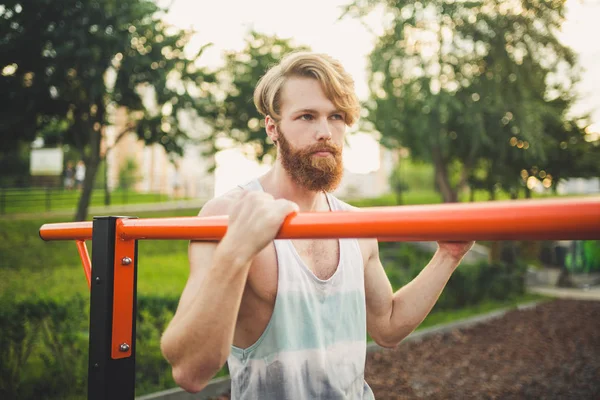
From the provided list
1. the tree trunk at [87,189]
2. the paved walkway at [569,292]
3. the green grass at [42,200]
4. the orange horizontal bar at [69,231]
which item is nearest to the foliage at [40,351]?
the orange horizontal bar at [69,231]

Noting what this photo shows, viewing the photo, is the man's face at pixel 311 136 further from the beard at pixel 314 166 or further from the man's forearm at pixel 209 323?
the man's forearm at pixel 209 323

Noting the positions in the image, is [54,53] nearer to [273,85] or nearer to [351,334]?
[273,85]

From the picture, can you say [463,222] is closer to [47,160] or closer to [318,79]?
[318,79]

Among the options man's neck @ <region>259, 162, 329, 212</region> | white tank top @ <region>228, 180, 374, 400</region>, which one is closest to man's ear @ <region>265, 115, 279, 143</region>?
man's neck @ <region>259, 162, 329, 212</region>

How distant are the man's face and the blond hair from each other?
0.09ft

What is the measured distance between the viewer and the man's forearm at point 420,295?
163cm

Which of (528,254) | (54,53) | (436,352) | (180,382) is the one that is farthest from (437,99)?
(528,254)

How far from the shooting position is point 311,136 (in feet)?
5.92

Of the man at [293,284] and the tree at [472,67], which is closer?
the man at [293,284]

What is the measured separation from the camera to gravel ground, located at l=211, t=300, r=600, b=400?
543 centimetres

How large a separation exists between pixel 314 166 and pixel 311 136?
0.37ft

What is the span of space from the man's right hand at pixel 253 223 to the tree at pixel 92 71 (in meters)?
8.71

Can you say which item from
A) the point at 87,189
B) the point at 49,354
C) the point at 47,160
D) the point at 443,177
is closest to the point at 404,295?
the point at 49,354

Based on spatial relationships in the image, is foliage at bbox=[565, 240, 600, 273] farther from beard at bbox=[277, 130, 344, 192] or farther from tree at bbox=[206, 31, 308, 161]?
beard at bbox=[277, 130, 344, 192]
